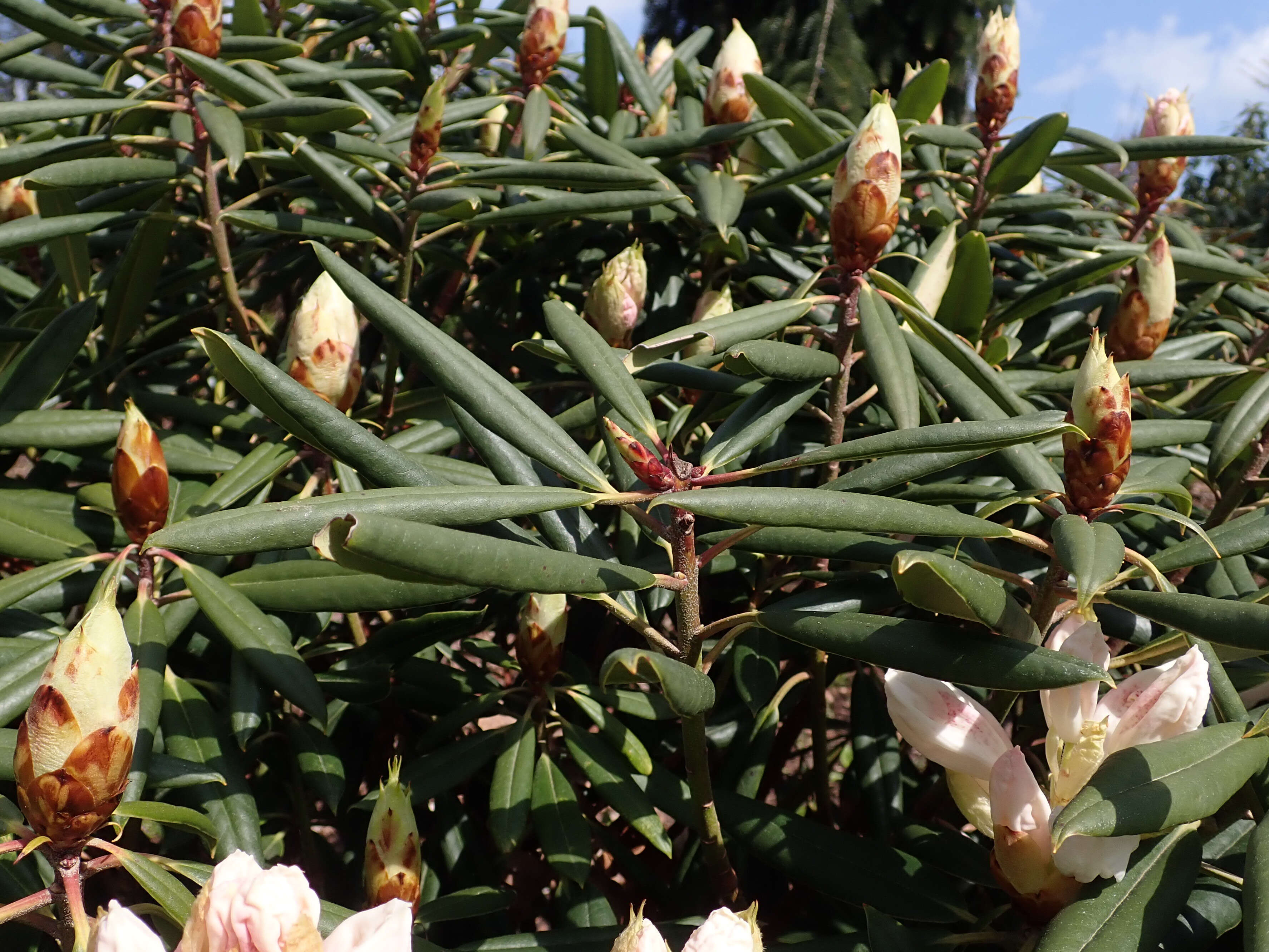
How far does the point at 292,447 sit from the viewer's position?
1183 millimetres

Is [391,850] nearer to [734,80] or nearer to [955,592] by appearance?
[955,592]

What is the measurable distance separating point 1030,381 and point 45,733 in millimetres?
1074

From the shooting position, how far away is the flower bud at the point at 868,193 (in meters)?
0.95

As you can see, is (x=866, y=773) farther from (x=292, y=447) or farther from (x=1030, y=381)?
(x=292, y=447)

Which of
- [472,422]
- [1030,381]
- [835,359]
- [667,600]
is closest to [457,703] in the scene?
[667,600]

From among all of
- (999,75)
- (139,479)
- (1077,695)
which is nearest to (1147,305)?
(999,75)

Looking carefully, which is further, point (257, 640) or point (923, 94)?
point (923, 94)

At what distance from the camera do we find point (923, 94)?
156cm

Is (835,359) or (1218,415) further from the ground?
(835,359)

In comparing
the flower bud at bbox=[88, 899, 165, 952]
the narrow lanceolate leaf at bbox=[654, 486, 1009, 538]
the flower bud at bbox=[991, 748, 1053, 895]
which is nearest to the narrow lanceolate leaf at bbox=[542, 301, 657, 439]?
the narrow lanceolate leaf at bbox=[654, 486, 1009, 538]

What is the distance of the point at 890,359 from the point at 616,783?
1.63ft

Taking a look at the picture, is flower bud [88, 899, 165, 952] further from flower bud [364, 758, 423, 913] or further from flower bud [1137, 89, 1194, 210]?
flower bud [1137, 89, 1194, 210]

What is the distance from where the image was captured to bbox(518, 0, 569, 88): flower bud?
1.63m

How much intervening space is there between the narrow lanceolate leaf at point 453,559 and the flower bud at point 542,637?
471mm
